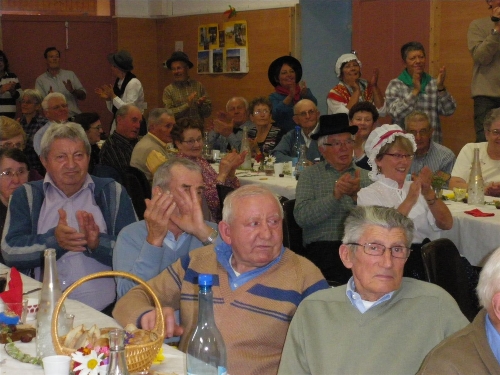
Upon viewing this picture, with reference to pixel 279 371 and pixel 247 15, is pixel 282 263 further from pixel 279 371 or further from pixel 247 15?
pixel 247 15

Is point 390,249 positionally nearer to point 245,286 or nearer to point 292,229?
point 245,286

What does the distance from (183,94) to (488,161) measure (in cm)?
549

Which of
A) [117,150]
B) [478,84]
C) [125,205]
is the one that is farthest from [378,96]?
[125,205]

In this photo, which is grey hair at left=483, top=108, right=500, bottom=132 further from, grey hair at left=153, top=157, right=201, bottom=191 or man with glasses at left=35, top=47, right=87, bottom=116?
man with glasses at left=35, top=47, right=87, bottom=116

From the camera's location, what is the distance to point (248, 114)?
26.6 feet

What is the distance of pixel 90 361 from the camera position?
6.44 ft

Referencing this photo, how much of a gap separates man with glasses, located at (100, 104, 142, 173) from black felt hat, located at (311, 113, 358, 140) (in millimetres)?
1828

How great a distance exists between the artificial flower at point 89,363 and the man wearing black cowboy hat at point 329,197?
7.84 ft

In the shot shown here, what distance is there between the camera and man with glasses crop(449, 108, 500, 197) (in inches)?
204

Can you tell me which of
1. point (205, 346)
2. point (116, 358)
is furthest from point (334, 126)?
point (116, 358)

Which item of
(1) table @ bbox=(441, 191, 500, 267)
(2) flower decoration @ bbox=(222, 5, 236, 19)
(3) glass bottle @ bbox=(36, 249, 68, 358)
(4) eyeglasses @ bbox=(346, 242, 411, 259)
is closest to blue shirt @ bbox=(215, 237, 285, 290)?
(4) eyeglasses @ bbox=(346, 242, 411, 259)

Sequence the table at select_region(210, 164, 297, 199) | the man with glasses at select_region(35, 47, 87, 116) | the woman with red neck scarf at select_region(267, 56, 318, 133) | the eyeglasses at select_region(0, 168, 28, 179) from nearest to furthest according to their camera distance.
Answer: the eyeglasses at select_region(0, 168, 28, 179) < the table at select_region(210, 164, 297, 199) < the woman with red neck scarf at select_region(267, 56, 318, 133) < the man with glasses at select_region(35, 47, 87, 116)

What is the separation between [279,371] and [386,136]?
7.40ft

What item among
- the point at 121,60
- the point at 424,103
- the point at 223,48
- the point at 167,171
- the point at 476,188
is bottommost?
the point at 476,188
